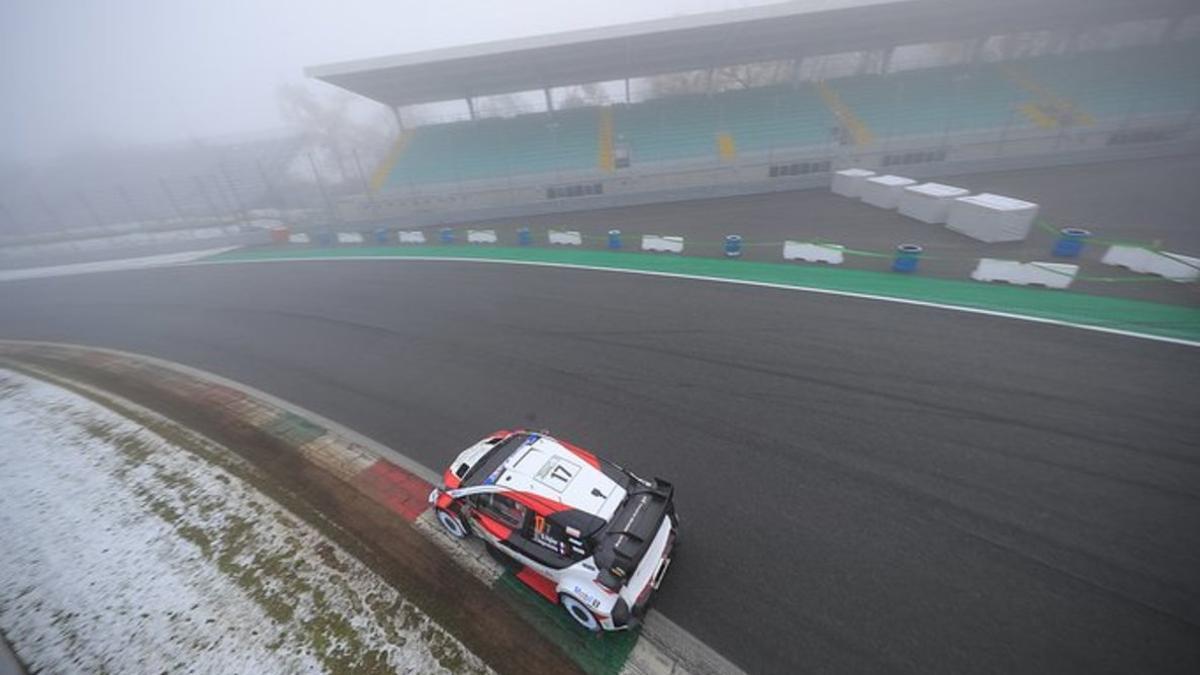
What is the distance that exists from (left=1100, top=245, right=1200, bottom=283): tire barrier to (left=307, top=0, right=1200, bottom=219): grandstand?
15.0 metres

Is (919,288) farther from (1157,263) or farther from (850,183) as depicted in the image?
(850,183)

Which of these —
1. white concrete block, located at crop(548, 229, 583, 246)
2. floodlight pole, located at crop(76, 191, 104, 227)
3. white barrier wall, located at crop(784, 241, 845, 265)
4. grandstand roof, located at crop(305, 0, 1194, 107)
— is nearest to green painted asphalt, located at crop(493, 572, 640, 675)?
white barrier wall, located at crop(784, 241, 845, 265)

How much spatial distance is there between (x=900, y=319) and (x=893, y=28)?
1047 inches

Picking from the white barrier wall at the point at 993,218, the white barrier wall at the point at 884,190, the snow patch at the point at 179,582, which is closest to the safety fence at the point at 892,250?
the white barrier wall at the point at 993,218

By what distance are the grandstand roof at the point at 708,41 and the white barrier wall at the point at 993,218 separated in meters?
14.2

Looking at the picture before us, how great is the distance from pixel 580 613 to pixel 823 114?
1403 inches

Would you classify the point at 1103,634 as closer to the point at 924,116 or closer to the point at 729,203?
the point at 729,203

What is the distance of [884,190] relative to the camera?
790 inches

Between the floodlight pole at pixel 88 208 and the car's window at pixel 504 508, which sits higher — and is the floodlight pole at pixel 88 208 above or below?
above

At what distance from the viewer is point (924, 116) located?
29484 mm

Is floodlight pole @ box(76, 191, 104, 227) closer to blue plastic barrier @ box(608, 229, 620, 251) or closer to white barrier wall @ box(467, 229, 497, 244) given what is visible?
white barrier wall @ box(467, 229, 497, 244)

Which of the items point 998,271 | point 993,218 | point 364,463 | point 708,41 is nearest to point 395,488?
point 364,463

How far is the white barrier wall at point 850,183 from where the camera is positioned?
22023mm

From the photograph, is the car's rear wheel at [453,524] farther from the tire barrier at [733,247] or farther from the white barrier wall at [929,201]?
the white barrier wall at [929,201]
